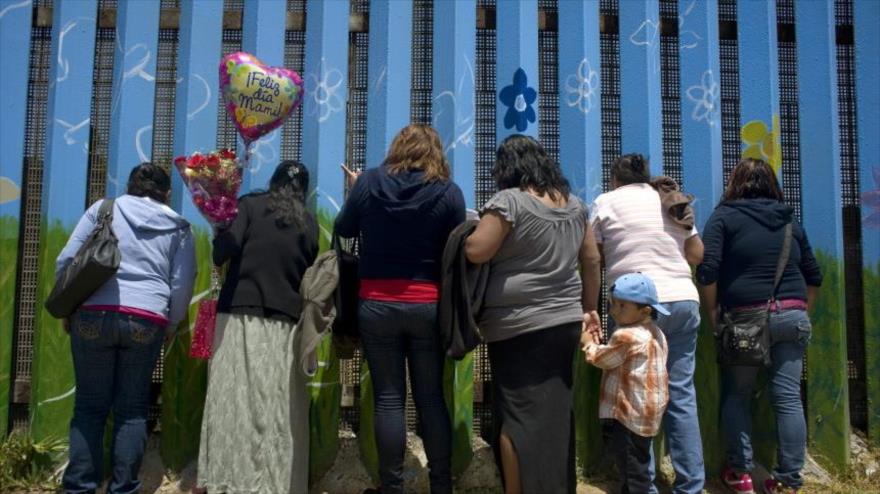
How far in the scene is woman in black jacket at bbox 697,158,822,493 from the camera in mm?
3777

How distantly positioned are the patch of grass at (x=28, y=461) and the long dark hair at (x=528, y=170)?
103 inches

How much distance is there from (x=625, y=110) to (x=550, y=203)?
3.52ft

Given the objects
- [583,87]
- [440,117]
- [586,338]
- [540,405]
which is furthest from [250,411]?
[583,87]

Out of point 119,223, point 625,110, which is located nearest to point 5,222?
point 119,223

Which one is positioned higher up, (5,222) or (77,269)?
(5,222)

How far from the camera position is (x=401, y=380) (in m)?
3.34

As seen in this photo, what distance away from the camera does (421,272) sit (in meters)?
3.29

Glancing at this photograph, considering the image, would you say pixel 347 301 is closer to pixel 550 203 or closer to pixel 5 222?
pixel 550 203

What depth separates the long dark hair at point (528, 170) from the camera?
338cm

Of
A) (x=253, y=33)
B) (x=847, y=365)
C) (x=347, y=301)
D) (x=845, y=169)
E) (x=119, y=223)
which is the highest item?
(x=253, y=33)

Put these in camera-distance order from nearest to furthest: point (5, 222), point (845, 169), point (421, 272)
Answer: point (421, 272), point (5, 222), point (845, 169)

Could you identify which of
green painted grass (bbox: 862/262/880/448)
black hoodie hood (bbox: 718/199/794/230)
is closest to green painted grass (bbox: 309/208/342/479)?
black hoodie hood (bbox: 718/199/794/230)

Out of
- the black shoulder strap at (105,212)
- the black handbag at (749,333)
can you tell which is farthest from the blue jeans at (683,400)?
the black shoulder strap at (105,212)

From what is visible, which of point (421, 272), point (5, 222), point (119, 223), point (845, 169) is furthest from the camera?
point (845, 169)
